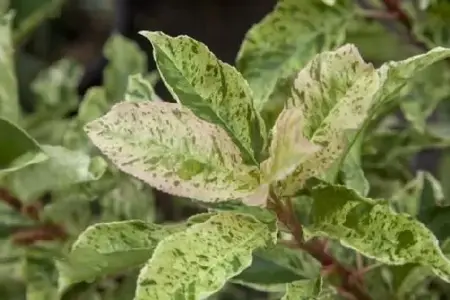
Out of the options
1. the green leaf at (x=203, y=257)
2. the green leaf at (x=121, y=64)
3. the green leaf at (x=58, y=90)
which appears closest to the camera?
the green leaf at (x=203, y=257)

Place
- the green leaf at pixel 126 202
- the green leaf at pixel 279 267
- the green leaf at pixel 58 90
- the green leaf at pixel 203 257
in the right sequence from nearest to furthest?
the green leaf at pixel 203 257
the green leaf at pixel 279 267
the green leaf at pixel 126 202
the green leaf at pixel 58 90

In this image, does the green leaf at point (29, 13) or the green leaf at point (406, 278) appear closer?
the green leaf at point (406, 278)

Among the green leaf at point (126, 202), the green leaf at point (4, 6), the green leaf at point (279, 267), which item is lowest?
the green leaf at point (126, 202)

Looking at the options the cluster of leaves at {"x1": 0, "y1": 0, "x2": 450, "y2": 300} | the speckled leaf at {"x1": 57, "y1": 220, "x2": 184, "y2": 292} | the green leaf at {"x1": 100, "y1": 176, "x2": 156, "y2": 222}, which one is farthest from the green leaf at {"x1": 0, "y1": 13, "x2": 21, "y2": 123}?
the speckled leaf at {"x1": 57, "y1": 220, "x2": 184, "y2": 292}

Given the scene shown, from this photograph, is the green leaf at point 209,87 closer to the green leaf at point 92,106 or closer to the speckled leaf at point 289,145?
the speckled leaf at point 289,145

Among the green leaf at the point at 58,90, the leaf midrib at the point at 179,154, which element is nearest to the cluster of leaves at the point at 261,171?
the leaf midrib at the point at 179,154

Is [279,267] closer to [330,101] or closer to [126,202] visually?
[330,101]

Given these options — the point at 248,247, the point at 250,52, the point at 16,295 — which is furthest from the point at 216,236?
the point at 16,295

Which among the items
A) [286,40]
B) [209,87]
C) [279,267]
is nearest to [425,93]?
[286,40]
